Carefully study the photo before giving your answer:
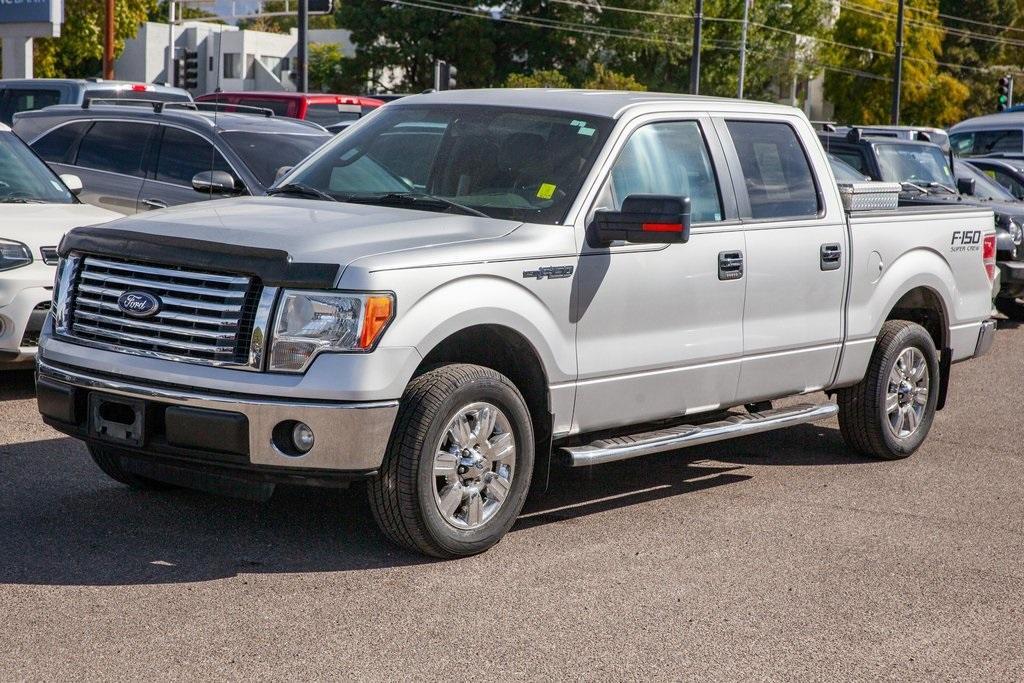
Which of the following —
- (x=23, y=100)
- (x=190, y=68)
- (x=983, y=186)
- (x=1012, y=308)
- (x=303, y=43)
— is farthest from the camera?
(x=190, y=68)

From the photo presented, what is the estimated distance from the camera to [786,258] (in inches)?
277

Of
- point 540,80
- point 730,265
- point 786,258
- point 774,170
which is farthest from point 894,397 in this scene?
point 540,80

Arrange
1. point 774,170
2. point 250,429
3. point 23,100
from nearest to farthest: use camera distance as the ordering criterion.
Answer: point 250,429 → point 774,170 → point 23,100

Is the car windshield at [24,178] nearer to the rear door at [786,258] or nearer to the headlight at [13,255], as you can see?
the headlight at [13,255]

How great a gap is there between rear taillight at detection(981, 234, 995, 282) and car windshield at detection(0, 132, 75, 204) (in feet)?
19.0

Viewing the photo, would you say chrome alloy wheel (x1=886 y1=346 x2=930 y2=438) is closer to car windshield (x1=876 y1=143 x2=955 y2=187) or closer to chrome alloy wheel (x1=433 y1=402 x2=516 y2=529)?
chrome alloy wheel (x1=433 y1=402 x2=516 y2=529)

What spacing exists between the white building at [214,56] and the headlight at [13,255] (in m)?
58.9

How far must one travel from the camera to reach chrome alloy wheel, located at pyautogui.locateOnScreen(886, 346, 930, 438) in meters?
8.04

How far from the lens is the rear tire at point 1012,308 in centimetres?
1530

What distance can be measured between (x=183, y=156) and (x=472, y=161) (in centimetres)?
581

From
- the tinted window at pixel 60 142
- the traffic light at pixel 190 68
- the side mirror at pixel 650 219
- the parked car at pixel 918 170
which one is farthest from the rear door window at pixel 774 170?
the traffic light at pixel 190 68

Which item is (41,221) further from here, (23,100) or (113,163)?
(23,100)

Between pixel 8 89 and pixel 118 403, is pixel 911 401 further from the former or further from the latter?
pixel 8 89

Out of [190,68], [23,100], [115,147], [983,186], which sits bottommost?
[983,186]
